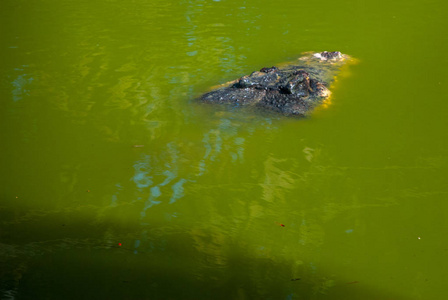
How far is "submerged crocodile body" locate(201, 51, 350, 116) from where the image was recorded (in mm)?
4539

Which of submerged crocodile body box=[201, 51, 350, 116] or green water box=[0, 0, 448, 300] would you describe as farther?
submerged crocodile body box=[201, 51, 350, 116]

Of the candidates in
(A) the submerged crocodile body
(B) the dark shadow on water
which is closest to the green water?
(B) the dark shadow on water

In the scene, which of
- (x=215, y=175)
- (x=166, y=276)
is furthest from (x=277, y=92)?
(x=166, y=276)

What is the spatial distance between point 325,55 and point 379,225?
2925mm

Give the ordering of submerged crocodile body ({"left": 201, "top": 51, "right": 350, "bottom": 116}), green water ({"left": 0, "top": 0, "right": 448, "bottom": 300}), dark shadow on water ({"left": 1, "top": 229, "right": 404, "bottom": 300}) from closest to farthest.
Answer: dark shadow on water ({"left": 1, "top": 229, "right": 404, "bottom": 300}), green water ({"left": 0, "top": 0, "right": 448, "bottom": 300}), submerged crocodile body ({"left": 201, "top": 51, "right": 350, "bottom": 116})

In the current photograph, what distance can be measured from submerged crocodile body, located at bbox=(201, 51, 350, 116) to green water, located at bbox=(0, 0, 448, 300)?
0.55ft

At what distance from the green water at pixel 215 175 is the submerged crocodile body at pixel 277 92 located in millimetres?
169

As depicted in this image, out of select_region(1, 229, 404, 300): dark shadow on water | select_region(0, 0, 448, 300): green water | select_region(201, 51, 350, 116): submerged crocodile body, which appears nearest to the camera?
select_region(1, 229, 404, 300): dark shadow on water

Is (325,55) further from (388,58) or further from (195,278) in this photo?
(195,278)

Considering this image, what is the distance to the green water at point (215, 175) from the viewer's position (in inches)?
106

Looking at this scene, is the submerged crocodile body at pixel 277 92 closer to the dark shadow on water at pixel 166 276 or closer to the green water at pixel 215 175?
the green water at pixel 215 175

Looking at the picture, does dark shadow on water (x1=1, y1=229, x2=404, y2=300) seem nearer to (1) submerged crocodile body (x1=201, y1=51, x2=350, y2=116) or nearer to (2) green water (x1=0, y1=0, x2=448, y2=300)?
(2) green water (x1=0, y1=0, x2=448, y2=300)

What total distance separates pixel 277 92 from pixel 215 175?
1377 mm

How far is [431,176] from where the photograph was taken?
3500 millimetres
